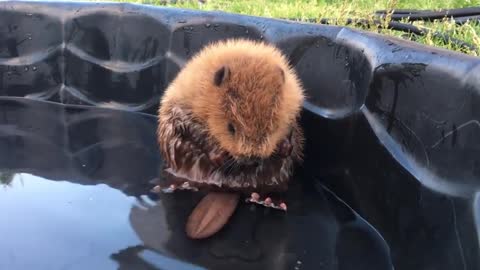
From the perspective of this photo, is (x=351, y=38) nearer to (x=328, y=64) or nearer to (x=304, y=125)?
(x=328, y=64)

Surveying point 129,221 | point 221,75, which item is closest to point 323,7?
point 221,75

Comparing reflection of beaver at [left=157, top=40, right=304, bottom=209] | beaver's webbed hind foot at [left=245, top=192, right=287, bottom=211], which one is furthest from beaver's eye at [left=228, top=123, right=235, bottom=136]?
beaver's webbed hind foot at [left=245, top=192, right=287, bottom=211]

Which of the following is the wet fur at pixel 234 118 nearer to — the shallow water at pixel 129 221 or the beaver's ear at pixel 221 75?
the beaver's ear at pixel 221 75

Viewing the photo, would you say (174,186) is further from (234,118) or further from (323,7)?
(323,7)

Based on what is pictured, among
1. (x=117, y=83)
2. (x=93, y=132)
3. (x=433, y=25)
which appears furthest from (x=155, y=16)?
(x=433, y=25)

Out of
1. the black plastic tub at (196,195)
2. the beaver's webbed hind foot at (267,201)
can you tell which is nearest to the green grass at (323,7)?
the black plastic tub at (196,195)
